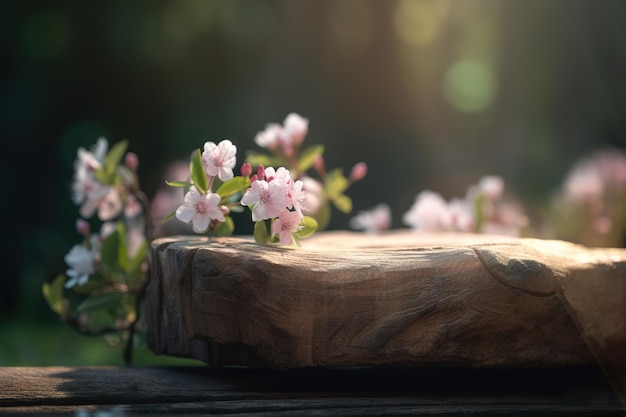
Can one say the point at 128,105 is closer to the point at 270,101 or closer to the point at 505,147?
the point at 270,101

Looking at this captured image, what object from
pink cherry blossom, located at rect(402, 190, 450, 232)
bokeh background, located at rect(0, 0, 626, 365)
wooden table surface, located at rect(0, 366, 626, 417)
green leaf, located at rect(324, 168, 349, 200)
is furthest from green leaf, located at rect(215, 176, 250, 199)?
bokeh background, located at rect(0, 0, 626, 365)

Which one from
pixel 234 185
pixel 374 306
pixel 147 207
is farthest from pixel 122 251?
pixel 374 306

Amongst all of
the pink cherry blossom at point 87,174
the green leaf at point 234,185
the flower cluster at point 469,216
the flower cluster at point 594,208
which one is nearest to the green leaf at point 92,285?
the pink cherry blossom at point 87,174

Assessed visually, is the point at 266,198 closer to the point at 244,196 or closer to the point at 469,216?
the point at 244,196

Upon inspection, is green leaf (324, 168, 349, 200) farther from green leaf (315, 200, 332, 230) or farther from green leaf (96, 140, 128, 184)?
green leaf (96, 140, 128, 184)

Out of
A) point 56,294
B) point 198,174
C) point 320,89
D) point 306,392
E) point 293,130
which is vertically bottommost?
point 306,392

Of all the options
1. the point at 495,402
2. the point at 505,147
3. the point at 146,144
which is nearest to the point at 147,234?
the point at 495,402

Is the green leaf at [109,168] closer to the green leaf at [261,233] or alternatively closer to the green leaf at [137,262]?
the green leaf at [137,262]
